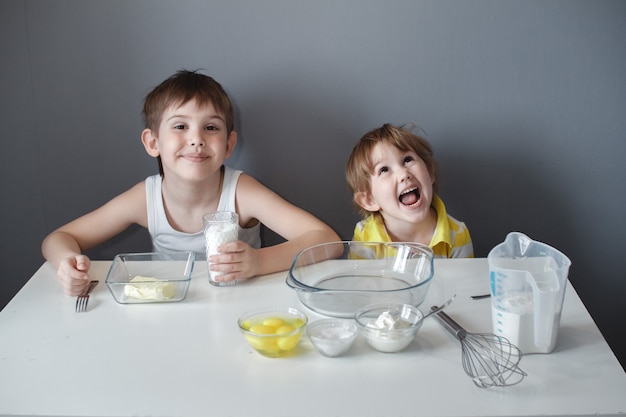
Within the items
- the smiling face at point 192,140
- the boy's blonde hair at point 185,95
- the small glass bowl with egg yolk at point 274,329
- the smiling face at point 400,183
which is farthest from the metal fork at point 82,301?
the smiling face at point 400,183

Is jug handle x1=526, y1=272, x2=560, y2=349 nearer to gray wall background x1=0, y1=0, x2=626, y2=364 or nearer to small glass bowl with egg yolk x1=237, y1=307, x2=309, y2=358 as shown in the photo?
small glass bowl with egg yolk x1=237, y1=307, x2=309, y2=358

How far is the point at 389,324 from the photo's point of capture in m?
0.96

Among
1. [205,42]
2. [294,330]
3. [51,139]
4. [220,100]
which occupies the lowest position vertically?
[294,330]

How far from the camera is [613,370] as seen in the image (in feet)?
2.91

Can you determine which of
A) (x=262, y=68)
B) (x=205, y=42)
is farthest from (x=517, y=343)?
(x=205, y=42)

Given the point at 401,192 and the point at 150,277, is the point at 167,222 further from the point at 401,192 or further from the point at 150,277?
the point at 401,192

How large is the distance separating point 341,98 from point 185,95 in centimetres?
46

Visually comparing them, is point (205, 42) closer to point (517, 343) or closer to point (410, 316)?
point (410, 316)

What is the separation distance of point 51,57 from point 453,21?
1152mm

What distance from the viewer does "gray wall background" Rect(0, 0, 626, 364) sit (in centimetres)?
165

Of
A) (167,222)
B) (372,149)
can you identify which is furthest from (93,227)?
(372,149)

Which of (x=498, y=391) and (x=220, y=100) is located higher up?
(x=220, y=100)

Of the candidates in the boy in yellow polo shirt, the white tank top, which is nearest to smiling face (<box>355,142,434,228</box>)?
the boy in yellow polo shirt

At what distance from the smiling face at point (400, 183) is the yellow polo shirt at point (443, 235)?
0.04 meters
